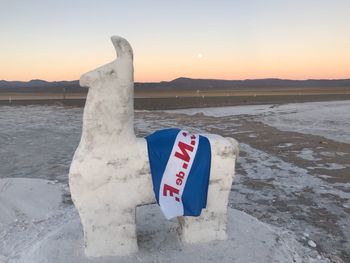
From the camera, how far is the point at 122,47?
495cm

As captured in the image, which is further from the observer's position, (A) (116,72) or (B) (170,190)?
(B) (170,190)

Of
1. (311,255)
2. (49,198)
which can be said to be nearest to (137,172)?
(311,255)

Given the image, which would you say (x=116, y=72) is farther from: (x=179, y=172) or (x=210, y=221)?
(x=210, y=221)

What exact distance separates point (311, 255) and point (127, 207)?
10.7ft

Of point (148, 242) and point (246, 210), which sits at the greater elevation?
point (148, 242)

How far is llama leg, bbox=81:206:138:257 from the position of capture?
200 inches

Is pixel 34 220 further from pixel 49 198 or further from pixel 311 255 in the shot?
pixel 311 255

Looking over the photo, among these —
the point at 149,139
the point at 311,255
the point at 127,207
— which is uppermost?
the point at 149,139

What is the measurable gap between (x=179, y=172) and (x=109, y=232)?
1.27 meters

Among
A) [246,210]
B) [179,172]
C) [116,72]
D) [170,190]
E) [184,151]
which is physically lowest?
[246,210]

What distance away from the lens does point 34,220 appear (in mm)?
7477

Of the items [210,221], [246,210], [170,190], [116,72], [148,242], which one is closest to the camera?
[116,72]

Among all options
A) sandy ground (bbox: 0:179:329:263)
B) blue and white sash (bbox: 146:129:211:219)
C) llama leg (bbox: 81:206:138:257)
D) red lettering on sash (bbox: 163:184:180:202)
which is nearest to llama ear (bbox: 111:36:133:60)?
blue and white sash (bbox: 146:129:211:219)

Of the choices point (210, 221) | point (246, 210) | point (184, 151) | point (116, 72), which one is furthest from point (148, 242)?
point (246, 210)
